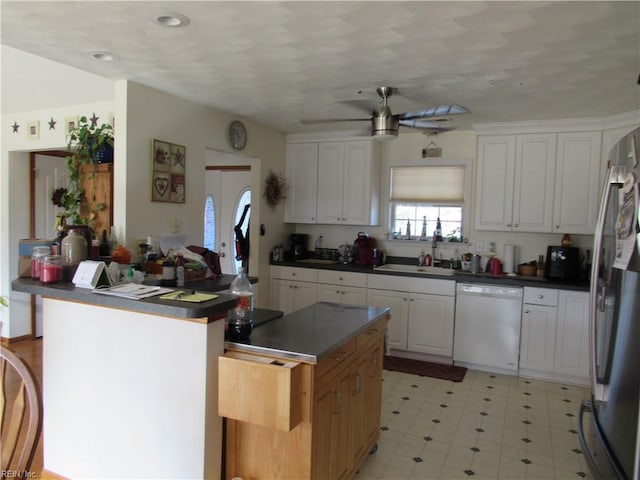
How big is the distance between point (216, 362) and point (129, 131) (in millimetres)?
2054

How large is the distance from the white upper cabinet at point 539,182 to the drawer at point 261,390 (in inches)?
130

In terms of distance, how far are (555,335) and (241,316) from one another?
3131 mm

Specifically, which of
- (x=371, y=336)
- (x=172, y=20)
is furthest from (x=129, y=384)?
(x=172, y=20)

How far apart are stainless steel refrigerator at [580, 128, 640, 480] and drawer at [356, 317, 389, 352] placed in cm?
112

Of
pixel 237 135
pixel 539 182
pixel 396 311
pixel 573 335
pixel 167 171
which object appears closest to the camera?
pixel 167 171

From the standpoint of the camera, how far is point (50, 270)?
2.47 metres

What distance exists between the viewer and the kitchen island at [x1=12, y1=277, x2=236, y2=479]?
2.10 meters

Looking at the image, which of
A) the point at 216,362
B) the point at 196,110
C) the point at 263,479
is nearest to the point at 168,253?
the point at 196,110

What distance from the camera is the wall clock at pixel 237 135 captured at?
4.44 m

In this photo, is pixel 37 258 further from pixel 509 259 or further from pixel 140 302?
pixel 509 259

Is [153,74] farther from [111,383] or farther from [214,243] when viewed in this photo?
[214,243]

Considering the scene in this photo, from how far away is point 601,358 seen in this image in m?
2.15

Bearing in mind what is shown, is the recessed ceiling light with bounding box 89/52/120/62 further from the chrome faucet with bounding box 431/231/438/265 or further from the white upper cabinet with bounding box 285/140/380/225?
the chrome faucet with bounding box 431/231/438/265

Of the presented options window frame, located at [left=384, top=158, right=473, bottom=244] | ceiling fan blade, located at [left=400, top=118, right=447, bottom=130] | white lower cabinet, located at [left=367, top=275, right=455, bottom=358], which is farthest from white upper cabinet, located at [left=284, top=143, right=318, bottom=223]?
ceiling fan blade, located at [left=400, top=118, right=447, bottom=130]
